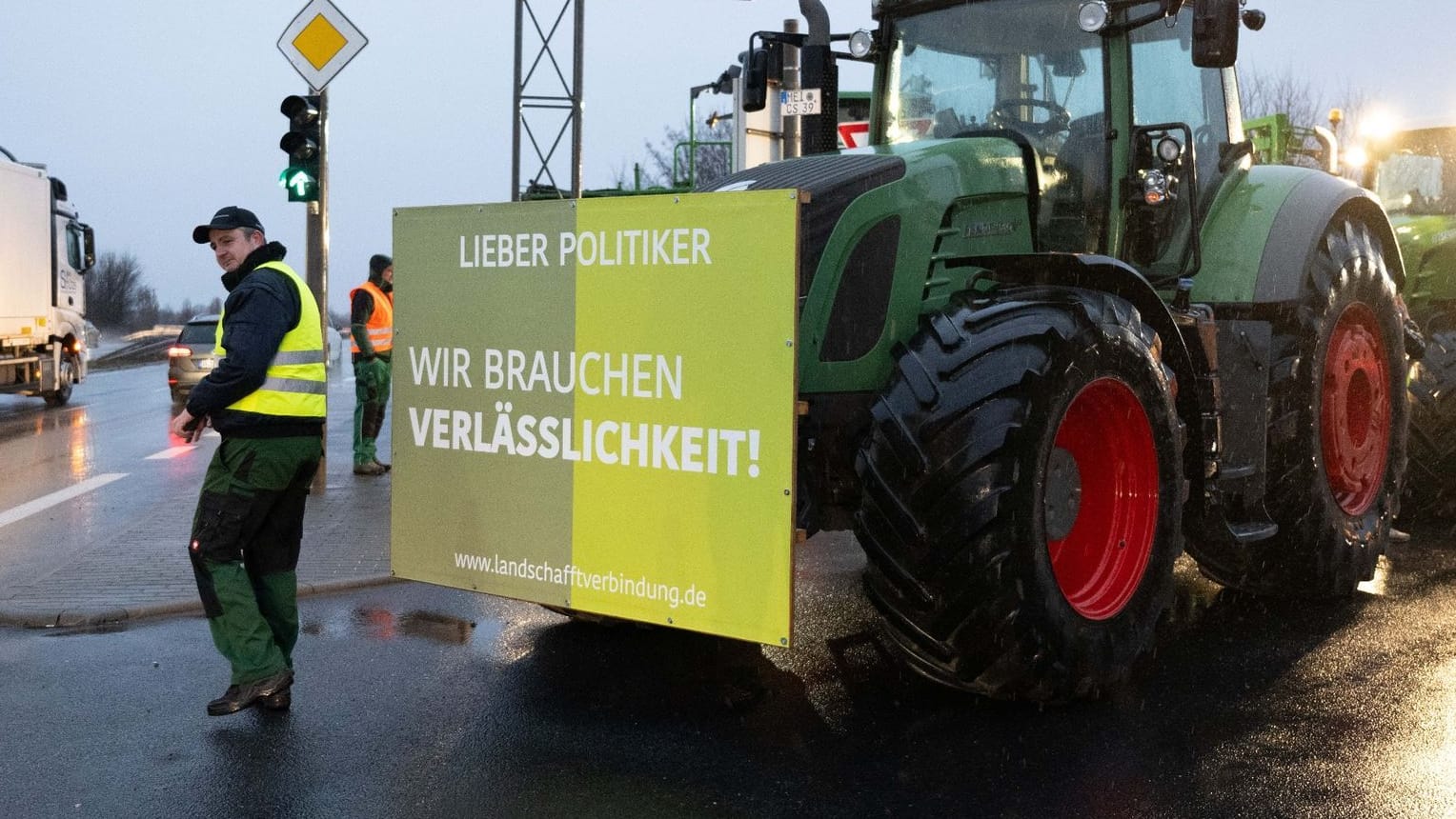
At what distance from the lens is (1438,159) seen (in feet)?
37.2

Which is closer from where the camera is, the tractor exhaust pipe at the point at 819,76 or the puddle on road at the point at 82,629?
the puddle on road at the point at 82,629

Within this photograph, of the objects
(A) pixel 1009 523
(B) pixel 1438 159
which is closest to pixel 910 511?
(A) pixel 1009 523

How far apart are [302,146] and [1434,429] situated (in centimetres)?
829

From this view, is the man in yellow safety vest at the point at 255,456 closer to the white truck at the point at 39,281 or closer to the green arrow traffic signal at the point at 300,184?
the green arrow traffic signal at the point at 300,184

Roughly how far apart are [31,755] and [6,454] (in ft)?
39.3

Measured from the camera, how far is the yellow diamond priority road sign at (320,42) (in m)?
10.9

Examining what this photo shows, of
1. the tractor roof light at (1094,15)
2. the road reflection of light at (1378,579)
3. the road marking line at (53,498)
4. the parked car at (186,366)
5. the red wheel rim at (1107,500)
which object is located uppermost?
the tractor roof light at (1094,15)

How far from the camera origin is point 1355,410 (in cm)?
787

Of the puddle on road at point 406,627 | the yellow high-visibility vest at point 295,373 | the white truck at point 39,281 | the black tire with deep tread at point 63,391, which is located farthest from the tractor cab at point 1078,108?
the black tire with deep tread at point 63,391

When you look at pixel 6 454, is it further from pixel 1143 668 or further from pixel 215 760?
pixel 1143 668

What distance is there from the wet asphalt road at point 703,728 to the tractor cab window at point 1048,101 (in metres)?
1.99

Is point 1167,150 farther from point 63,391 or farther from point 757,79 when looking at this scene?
point 63,391

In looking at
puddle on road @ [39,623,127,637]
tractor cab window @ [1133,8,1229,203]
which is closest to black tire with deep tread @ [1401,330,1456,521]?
tractor cab window @ [1133,8,1229,203]

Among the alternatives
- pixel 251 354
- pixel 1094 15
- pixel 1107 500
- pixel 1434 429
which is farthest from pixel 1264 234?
pixel 251 354
